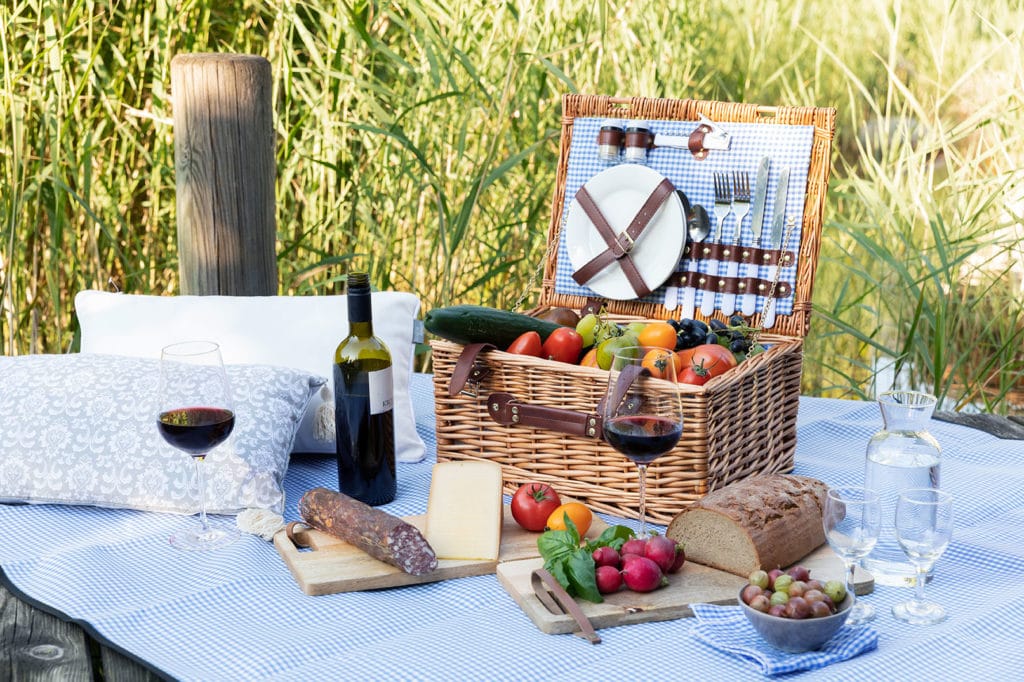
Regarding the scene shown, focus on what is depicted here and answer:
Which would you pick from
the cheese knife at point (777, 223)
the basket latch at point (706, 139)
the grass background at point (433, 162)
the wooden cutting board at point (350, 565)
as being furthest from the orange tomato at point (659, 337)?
the grass background at point (433, 162)

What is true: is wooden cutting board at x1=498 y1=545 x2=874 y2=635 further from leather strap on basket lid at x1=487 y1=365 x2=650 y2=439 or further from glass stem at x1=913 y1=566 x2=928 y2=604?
leather strap on basket lid at x1=487 y1=365 x2=650 y2=439

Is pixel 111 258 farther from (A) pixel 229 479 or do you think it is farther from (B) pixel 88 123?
(A) pixel 229 479

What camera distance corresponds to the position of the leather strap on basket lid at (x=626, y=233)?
2.32 metres

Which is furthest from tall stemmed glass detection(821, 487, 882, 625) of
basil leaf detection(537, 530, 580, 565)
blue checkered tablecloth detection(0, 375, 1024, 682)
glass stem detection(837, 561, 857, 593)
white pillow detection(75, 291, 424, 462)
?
white pillow detection(75, 291, 424, 462)

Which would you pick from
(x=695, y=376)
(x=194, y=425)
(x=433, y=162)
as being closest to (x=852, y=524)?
(x=695, y=376)

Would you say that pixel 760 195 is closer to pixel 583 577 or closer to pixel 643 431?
pixel 643 431

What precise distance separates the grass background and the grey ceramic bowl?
1.54 m

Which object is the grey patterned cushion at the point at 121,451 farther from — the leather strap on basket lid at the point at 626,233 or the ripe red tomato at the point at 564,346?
the leather strap on basket lid at the point at 626,233

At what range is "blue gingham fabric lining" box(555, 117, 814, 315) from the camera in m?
2.19

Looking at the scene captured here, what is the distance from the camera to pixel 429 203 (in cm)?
317

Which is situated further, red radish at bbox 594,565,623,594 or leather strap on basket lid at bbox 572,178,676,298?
leather strap on basket lid at bbox 572,178,676,298

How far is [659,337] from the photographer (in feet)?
6.23

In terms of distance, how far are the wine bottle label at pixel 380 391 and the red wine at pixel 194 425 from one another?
23cm

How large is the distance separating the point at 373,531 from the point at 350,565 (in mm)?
63
